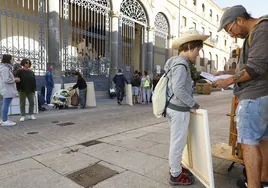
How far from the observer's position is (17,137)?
5.00 m

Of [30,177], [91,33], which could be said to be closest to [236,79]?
[30,177]

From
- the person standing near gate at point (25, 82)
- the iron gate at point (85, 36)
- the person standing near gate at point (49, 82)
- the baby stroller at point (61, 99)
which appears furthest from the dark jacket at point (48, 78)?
the person standing near gate at point (25, 82)

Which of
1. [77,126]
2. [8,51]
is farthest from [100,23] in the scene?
[77,126]

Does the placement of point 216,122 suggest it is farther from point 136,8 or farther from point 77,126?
point 136,8

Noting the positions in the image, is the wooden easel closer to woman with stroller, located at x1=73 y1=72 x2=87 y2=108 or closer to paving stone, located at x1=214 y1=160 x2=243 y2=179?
paving stone, located at x1=214 y1=160 x2=243 y2=179

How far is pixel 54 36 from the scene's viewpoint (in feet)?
36.0

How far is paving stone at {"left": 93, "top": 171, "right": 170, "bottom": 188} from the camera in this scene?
2770 millimetres

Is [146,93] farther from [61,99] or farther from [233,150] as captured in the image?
[233,150]

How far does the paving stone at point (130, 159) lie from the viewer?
3323mm

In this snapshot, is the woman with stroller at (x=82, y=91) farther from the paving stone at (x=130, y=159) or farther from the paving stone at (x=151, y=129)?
the paving stone at (x=130, y=159)

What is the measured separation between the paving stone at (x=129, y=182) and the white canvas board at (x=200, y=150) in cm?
46

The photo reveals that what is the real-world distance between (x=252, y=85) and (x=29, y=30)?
10.8 metres

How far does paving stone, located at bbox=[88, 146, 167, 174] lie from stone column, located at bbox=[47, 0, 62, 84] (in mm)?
8078

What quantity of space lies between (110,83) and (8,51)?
242 inches
